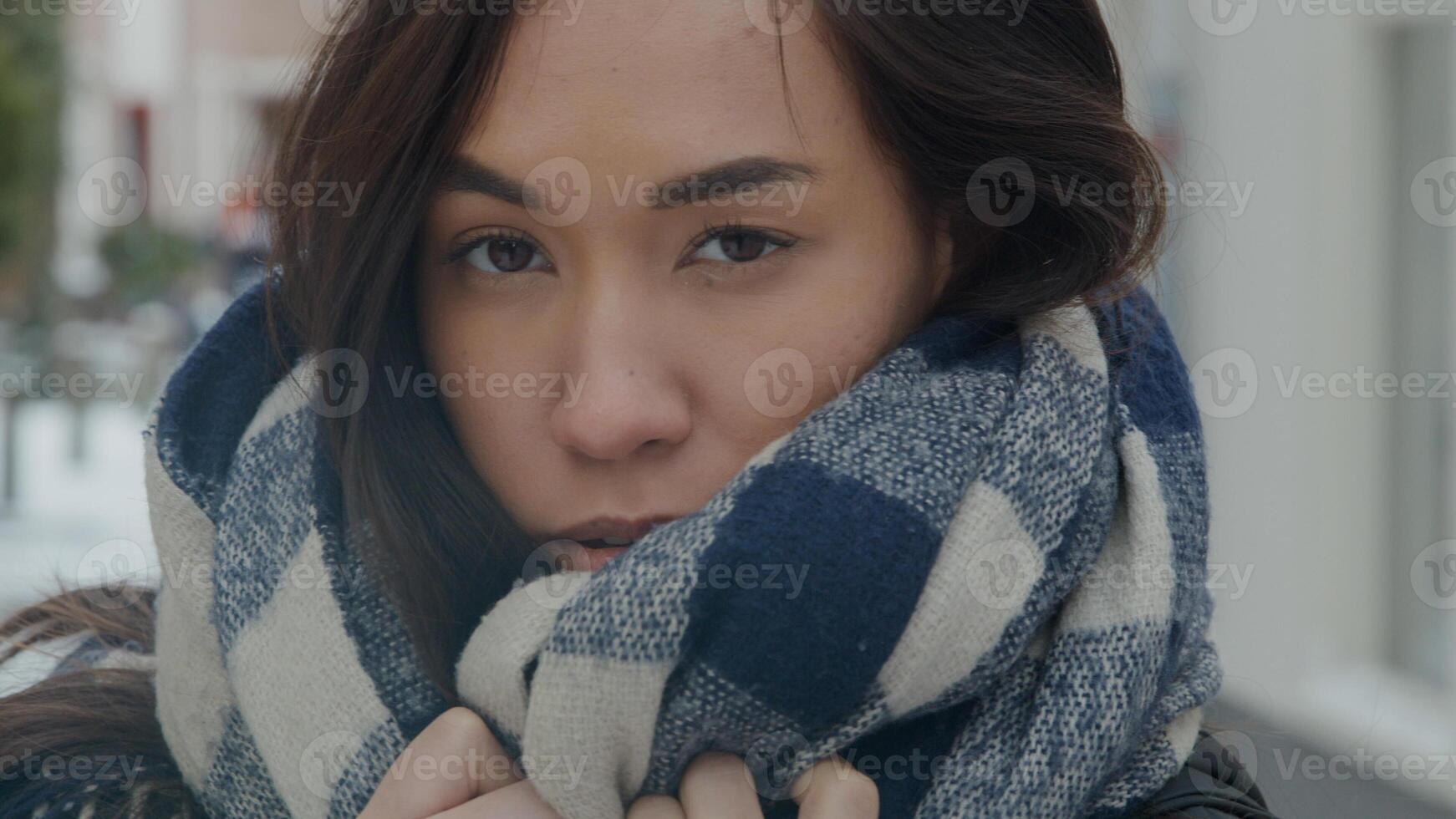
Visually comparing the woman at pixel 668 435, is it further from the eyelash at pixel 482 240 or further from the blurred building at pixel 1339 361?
the blurred building at pixel 1339 361

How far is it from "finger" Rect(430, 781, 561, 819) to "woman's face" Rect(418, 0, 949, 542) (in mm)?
288

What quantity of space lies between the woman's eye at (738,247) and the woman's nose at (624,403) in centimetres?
11

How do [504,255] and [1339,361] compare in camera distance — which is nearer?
[504,255]

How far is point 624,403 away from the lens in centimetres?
145

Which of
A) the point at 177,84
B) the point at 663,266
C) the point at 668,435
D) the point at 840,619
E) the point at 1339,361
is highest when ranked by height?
the point at 177,84

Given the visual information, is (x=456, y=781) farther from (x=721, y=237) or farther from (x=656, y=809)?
(x=721, y=237)

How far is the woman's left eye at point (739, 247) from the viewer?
1.50 meters

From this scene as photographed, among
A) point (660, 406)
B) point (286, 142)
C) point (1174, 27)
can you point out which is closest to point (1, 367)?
point (1174, 27)

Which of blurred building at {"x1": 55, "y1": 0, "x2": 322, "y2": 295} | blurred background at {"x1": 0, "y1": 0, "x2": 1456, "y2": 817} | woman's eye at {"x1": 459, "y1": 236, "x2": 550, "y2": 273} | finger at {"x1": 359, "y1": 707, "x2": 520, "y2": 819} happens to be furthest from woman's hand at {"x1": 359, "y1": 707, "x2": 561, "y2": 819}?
blurred building at {"x1": 55, "y1": 0, "x2": 322, "y2": 295}

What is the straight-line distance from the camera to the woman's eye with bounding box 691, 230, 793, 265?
1505 mm

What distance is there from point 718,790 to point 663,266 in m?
0.54

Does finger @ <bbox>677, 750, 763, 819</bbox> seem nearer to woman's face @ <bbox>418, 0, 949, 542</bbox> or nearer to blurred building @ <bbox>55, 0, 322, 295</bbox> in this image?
woman's face @ <bbox>418, 0, 949, 542</bbox>

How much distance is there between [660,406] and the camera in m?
1.46

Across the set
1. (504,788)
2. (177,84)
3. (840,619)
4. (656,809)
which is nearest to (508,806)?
(504,788)
